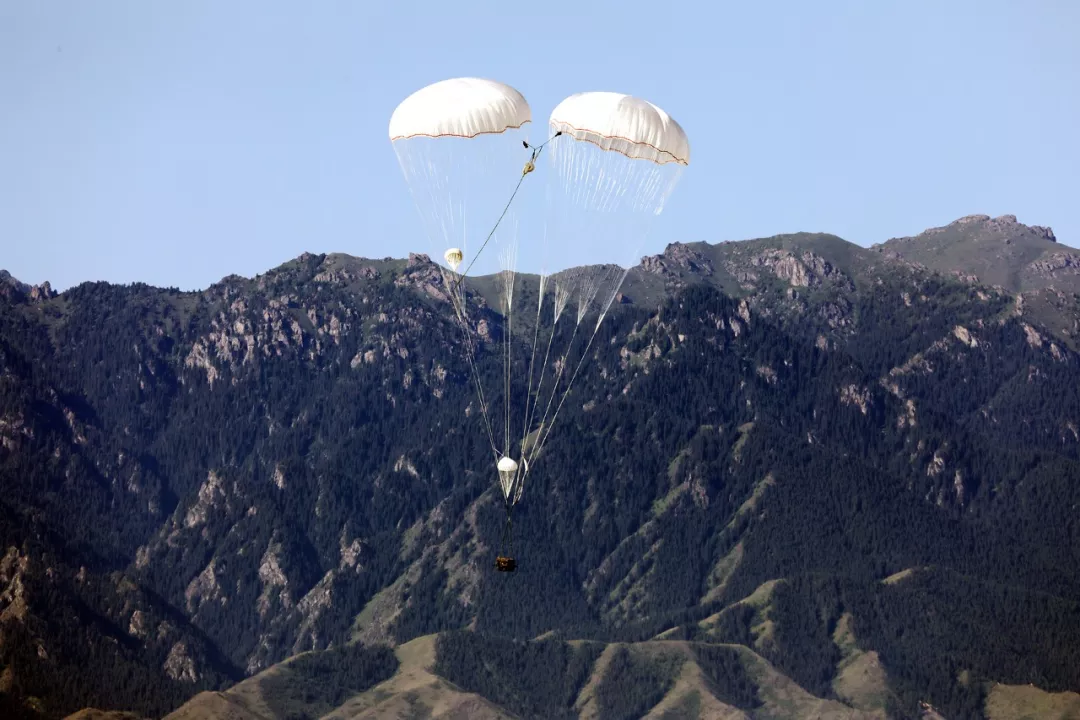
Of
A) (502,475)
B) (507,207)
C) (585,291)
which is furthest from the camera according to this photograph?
(585,291)

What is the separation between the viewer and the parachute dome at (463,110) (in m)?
168

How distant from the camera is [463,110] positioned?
168625 mm

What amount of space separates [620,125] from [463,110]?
39.0 feet

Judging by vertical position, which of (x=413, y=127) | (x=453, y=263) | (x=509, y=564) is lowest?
(x=509, y=564)

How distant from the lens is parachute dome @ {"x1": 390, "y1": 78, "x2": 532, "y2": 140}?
16825 cm

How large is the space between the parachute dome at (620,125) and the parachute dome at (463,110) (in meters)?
3.47

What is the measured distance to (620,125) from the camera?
169375 millimetres

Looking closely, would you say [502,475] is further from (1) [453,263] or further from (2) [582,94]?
(2) [582,94]

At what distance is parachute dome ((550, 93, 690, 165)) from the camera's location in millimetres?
169375

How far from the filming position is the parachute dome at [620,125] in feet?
556

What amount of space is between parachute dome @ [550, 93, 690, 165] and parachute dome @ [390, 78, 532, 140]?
11.4 feet

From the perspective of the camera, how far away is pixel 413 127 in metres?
171

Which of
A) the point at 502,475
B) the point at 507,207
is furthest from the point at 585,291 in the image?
the point at 502,475

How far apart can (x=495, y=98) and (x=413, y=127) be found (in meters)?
7.02
